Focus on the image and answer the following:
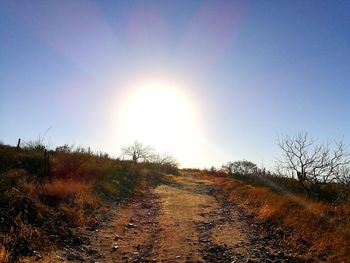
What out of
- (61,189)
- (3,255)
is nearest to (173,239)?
(3,255)

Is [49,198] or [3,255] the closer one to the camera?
[3,255]

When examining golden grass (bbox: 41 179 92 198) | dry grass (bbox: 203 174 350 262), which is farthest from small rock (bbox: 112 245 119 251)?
dry grass (bbox: 203 174 350 262)

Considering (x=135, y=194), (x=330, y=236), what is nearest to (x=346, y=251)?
(x=330, y=236)

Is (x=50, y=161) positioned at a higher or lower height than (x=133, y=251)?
higher

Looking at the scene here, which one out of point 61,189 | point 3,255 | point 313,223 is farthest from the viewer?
point 61,189

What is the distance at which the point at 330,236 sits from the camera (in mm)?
9922

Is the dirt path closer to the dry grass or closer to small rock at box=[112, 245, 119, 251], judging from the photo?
small rock at box=[112, 245, 119, 251]

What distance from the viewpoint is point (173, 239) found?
35.5ft

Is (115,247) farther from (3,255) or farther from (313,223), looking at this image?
(313,223)

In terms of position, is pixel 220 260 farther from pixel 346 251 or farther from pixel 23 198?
pixel 23 198

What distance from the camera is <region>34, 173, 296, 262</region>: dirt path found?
29.1ft

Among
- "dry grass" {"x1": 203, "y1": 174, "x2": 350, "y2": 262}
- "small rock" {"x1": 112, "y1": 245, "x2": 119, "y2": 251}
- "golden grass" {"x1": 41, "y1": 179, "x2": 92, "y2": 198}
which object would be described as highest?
"golden grass" {"x1": 41, "y1": 179, "x2": 92, "y2": 198}

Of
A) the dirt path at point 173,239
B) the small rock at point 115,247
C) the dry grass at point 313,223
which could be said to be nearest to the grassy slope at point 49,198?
the dirt path at point 173,239

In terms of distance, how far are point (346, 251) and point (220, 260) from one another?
11.5ft
